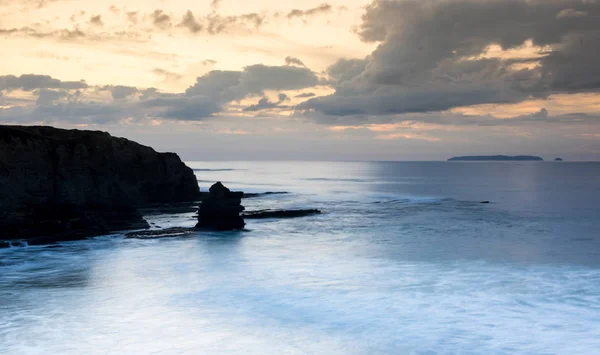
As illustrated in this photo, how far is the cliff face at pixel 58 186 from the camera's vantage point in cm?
3456

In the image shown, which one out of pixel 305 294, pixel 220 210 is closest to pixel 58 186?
pixel 220 210

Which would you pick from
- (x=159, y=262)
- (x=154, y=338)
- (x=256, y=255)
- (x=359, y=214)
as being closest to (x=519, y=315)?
(x=154, y=338)

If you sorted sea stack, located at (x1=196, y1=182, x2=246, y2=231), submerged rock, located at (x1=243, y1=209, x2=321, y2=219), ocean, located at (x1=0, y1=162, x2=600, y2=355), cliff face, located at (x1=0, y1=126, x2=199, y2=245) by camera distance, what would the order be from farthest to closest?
1. submerged rock, located at (x1=243, y1=209, x2=321, y2=219)
2. sea stack, located at (x1=196, y1=182, x2=246, y2=231)
3. cliff face, located at (x1=0, y1=126, x2=199, y2=245)
4. ocean, located at (x1=0, y1=162, x2=600, y2=355)

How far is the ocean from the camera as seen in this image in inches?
664

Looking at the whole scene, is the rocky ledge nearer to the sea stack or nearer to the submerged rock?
the sea stack

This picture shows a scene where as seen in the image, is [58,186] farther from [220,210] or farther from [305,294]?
[305,294]

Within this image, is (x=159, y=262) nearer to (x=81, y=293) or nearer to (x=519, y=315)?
(x=81, y=293)

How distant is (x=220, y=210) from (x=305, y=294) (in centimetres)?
A: 2094

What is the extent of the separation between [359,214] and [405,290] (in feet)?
117

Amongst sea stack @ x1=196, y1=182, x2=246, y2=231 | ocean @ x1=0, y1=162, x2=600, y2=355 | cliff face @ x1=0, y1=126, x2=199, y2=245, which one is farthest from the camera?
sea stack @ x1=196, y1=182, x2=246, y2=231

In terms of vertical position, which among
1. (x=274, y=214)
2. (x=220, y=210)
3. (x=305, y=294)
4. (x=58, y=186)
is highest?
(x=58, y=186)

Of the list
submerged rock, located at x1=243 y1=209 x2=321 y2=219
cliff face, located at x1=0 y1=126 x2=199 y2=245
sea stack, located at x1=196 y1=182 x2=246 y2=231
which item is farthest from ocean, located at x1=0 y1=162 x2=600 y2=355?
submerged rock, located at x1=243 y1=209 x2=321 y2=219

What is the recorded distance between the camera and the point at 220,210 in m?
42.8

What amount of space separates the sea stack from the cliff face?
17.0ft
